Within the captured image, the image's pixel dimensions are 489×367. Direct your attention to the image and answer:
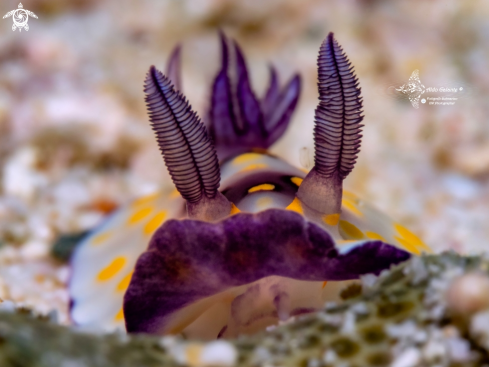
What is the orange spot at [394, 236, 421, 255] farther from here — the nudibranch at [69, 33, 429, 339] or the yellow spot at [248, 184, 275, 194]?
the yellow spot at [248, 184, 275, 194]

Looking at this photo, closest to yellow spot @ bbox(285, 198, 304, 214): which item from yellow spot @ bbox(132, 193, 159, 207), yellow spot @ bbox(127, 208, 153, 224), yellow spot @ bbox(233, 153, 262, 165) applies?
yellow spot @ bbox(233, 153, 262, 165)

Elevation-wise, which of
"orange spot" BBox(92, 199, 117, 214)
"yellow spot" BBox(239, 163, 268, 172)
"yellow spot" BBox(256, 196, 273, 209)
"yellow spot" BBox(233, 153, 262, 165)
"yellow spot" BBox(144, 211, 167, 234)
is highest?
"yellow spot" BBox(233, 153, 262, 165)

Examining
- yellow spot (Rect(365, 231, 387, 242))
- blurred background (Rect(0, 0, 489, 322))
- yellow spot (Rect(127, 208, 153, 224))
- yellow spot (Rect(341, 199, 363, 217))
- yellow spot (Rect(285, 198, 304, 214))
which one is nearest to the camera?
yellow spot (Rect(285, 198, 304, 214))

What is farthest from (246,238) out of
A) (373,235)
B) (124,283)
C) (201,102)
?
(201,102)

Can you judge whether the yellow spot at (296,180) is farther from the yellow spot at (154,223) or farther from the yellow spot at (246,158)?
the yellow spot at (154,223)

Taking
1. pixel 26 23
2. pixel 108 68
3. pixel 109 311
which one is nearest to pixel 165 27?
pixel 108 68

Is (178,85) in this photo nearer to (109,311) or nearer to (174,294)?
(109,311)

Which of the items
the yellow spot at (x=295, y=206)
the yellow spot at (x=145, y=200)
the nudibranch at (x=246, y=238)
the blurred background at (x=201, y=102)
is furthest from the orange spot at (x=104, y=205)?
the yellow spot at (x=295, y=206)
